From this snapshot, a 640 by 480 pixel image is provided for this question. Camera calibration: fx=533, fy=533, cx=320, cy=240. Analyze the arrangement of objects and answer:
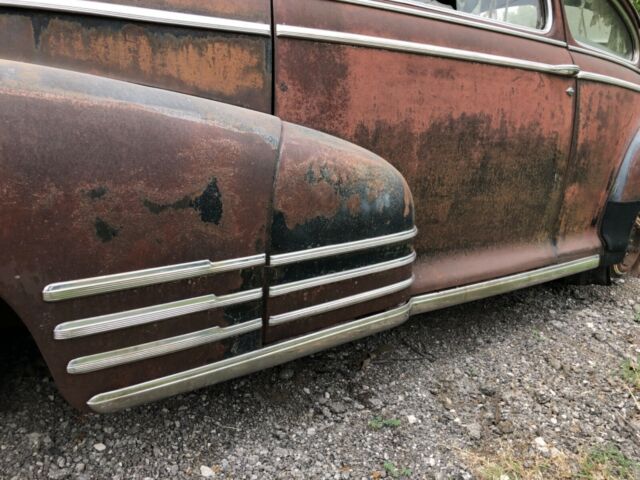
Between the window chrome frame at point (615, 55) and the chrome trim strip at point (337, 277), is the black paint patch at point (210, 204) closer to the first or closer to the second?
the chrome trim strip at point (337, 277)

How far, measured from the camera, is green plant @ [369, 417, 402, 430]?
1813mm

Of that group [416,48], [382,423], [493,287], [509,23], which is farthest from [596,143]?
[382,423]

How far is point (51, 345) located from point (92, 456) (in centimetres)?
60

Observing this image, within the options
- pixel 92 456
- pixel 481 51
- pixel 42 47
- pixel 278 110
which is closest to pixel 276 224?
pixel 278 110

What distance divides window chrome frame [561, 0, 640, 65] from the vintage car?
0.30 metres

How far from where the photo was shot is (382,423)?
183 centimetres

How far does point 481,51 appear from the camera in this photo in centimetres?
202

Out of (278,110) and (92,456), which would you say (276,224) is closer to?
(278,110)

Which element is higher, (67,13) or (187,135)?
(67,13)

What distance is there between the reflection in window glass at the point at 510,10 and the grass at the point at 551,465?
164 cm

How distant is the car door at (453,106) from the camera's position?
1658 millimetres

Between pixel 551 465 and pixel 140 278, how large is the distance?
55.1 inches

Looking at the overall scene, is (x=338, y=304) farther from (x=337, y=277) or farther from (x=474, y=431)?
(x=474, y=431)

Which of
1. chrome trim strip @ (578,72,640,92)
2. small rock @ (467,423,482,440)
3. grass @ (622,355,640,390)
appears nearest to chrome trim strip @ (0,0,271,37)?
small rock @ (467,423,482,440)
